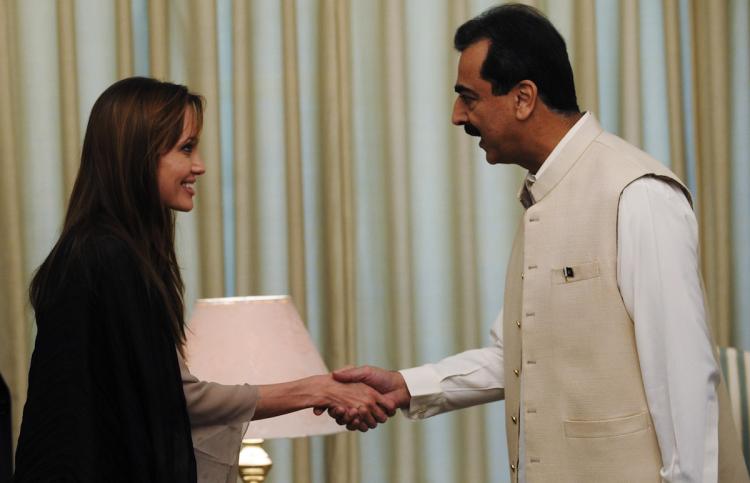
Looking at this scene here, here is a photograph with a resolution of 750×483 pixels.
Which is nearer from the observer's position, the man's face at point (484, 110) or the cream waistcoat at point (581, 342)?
the cream waistcoat at point (581, 342)

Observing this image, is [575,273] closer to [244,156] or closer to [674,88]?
[244,156]

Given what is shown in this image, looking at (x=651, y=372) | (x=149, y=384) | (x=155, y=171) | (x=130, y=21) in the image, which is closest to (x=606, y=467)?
(x=651, y=372)

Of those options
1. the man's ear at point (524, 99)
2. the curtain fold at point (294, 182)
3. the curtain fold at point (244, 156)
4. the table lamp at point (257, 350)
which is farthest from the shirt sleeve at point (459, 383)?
the curtain fold at point (244, 156)

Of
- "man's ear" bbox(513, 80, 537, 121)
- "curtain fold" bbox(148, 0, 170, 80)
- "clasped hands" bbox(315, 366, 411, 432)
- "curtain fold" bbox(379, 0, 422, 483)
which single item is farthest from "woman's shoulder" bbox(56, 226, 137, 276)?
"curtain fold" bbox(379, 0, 422, 483)

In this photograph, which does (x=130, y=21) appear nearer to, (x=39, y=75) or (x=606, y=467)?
(x=39, y=75)

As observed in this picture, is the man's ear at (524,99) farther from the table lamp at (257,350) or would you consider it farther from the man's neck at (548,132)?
the table lamp at (257,350)

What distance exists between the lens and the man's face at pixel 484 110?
2625 millimetres

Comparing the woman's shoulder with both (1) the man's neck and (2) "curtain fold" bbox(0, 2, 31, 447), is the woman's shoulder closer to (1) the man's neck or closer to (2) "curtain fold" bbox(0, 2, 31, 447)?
(1) the man's neck

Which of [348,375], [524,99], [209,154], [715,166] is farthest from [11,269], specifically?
[715,166]

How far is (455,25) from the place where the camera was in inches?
159

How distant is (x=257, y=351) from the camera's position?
9.48ft

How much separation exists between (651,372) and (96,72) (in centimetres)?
238

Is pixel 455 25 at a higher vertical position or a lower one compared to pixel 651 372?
higher

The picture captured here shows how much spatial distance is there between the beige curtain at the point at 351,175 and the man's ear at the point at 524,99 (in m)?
1.35
